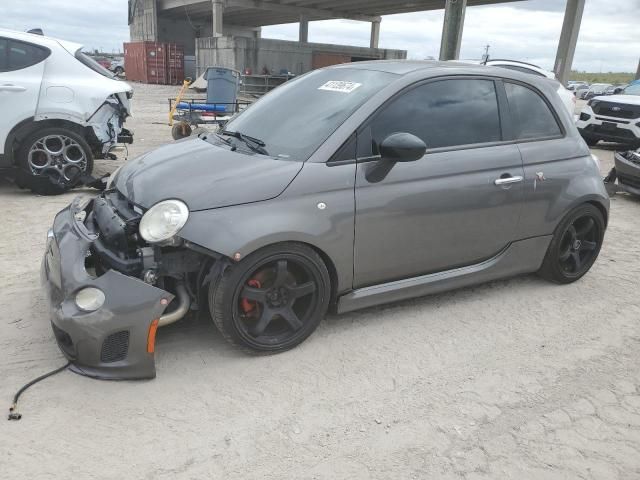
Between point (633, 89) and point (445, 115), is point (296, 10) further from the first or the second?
point (445, 115)

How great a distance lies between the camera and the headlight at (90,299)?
2.62 m

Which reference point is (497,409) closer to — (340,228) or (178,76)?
(340,228)

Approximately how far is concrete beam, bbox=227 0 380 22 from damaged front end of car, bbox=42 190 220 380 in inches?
1378

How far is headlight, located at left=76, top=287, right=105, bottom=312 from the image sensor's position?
8.61 feet

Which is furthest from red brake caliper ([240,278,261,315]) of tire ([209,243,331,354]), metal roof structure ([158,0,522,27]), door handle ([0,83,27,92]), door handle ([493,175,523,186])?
metal roof structure ([158,0,522,27])

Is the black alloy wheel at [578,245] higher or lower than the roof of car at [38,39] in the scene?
lower

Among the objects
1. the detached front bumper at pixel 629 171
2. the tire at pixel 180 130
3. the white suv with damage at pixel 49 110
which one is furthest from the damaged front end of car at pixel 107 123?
the detached front bumper at pixel 629 171

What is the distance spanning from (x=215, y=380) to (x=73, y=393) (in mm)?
717

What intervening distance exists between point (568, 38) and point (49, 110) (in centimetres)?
2343

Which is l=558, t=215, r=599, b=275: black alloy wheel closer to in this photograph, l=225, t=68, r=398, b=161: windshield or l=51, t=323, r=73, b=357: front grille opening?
l=225, t=68, r=398, b=161: windshield

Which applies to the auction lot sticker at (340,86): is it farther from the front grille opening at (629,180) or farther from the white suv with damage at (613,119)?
the white suv with damage at (613,119)

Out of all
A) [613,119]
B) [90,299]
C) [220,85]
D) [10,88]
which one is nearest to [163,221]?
[90,299]

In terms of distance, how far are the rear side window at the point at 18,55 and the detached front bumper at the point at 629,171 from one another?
7.83 meters

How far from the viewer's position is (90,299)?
2645 mm
